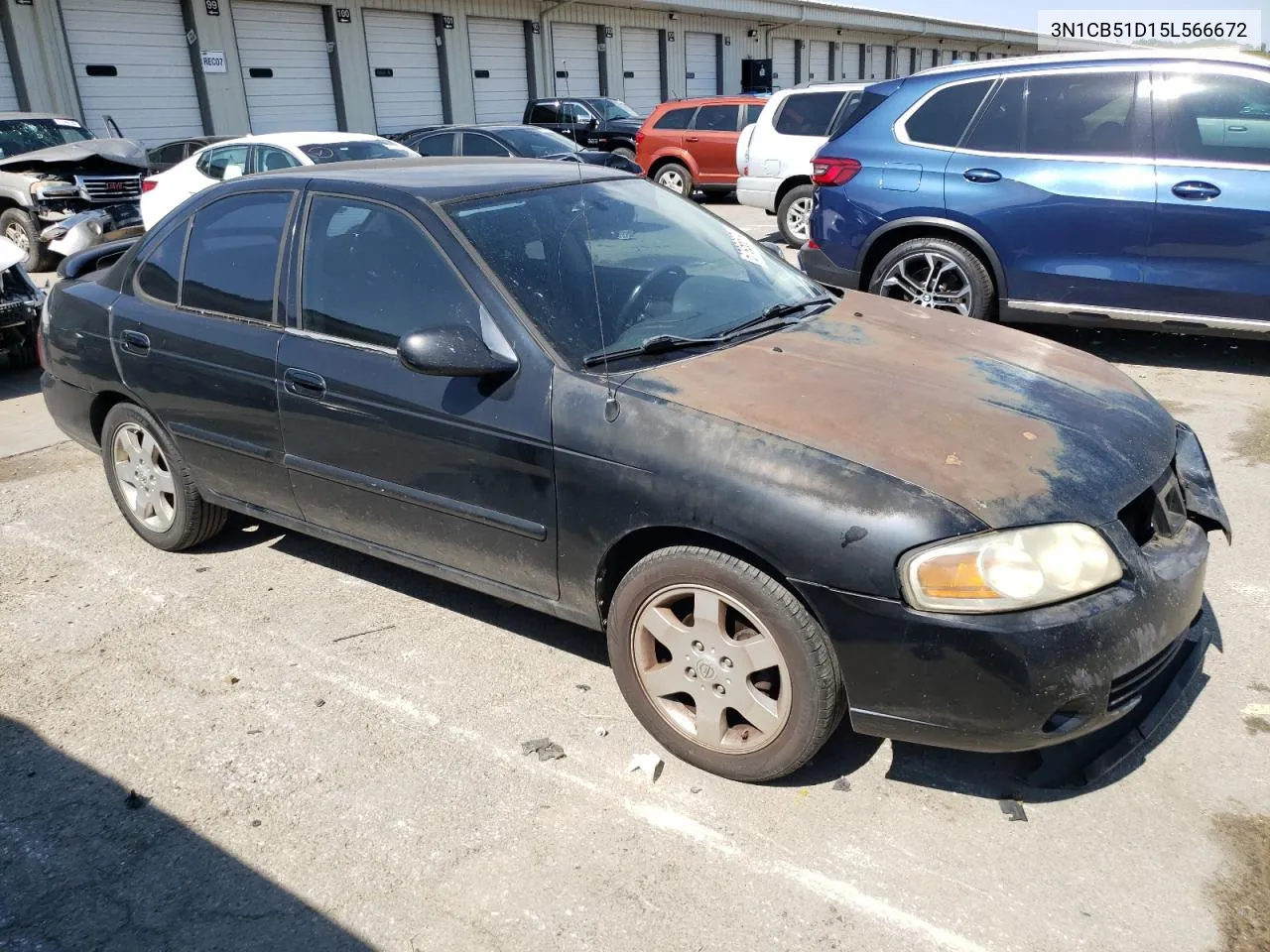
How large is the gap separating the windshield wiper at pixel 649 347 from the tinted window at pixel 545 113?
1865cm

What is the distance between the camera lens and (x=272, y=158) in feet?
38.1

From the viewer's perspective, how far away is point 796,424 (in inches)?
107

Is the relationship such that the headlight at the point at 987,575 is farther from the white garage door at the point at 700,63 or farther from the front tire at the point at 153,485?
the white garage door at the point at 700,63

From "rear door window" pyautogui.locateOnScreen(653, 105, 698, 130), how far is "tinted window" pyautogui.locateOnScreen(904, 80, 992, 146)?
10.3 m

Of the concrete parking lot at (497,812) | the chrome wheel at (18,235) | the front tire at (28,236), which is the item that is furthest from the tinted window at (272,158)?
the concrete parking lot at (497,812)

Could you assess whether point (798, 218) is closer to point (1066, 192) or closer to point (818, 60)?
point (1066, 192)

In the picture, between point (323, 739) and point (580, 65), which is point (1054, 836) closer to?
point (323, 739)

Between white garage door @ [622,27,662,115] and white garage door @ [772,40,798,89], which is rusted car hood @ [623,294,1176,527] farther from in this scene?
white garage door @ [772,40,798,89]

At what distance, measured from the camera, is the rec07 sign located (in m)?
19.5

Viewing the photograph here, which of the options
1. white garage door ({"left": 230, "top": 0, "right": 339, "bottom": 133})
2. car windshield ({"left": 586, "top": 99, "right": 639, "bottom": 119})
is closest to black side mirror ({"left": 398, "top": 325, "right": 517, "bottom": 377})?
car windshield ({"left": 586, "top": 99, "right": 639, "bottom": 119})

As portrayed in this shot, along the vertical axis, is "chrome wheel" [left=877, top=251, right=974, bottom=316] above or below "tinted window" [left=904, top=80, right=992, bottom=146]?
below

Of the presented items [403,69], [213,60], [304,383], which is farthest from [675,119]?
[304,383]

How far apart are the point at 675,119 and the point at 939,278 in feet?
36.3

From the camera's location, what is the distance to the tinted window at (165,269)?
13.4 feet
